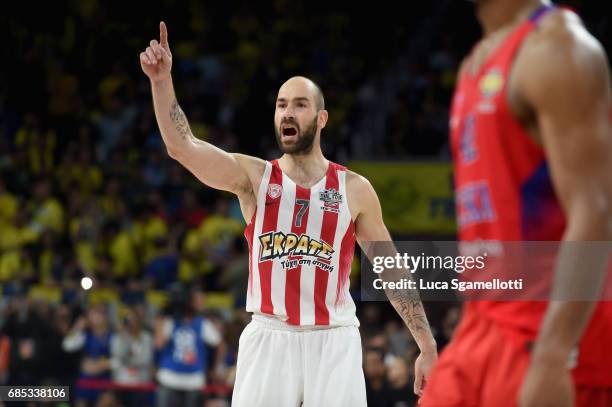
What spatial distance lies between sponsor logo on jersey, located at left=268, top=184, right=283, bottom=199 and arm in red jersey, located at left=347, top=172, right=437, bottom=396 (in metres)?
0.44

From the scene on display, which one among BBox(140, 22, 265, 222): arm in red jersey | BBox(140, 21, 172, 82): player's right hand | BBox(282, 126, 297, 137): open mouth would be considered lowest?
BBox(140, 22, 265, 222): arm in red jersey

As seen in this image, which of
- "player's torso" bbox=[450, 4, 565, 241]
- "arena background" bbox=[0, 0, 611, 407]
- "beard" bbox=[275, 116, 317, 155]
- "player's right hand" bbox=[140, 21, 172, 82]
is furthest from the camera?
"arena background" bbox=[0, 0, 611, 407]

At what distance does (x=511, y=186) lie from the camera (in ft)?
8.87

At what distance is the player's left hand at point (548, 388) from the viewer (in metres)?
2.37

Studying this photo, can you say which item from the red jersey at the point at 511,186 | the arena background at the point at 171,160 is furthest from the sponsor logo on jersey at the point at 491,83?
the arena background at the point at 171,160

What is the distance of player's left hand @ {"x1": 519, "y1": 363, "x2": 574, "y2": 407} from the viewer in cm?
237

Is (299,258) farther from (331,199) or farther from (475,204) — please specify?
(475,204)

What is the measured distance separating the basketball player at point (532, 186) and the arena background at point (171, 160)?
672cm

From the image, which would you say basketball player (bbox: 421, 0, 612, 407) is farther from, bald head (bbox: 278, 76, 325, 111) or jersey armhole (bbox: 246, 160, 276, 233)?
bald head (bbox: 278, 76, 325, 111)

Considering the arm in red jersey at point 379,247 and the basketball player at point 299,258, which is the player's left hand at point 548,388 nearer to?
the basketball player at point 299,258

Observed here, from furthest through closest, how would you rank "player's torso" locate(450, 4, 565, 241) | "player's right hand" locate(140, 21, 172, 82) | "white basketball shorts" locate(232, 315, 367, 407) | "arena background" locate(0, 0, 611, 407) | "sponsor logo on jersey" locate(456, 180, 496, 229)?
"arena background" locate(0, 0, 611, 407) → "white basketball shorts" locate(232, 315, 367, 407) → "player's right hand" locate(140, 21, 172, 82) → "sponsor logo on jersey" locate(456, 180, 496, 229) → "player's torso" locate(450, 4, 565, 241)

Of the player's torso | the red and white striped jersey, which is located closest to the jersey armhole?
the red and white striped jersey

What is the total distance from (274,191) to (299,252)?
15.4 inches

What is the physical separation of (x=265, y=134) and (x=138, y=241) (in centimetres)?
282
